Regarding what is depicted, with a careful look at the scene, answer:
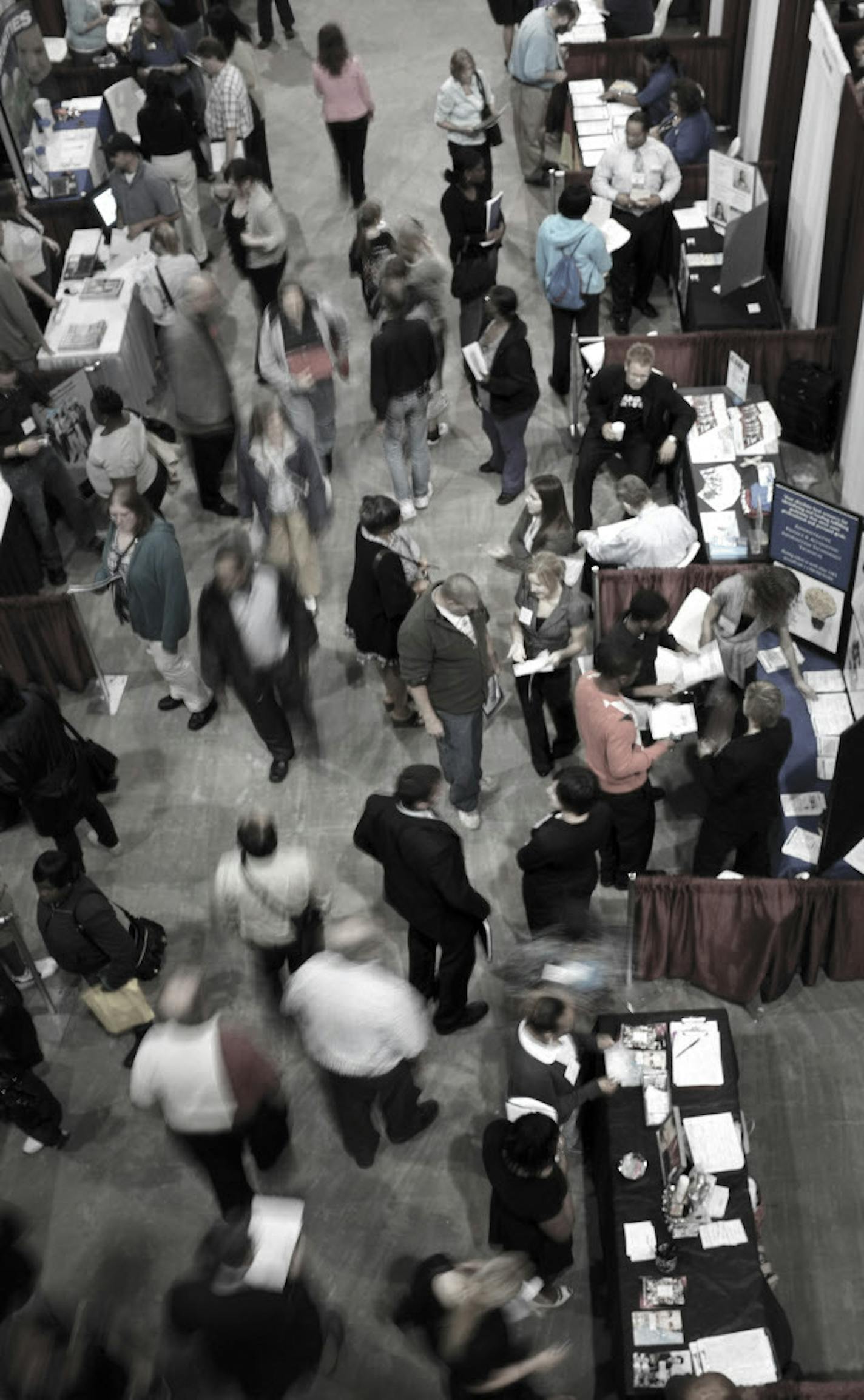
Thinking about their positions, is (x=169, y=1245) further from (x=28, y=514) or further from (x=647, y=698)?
(x=28, y=514)

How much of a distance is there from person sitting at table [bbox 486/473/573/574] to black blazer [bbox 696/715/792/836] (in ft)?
4.28

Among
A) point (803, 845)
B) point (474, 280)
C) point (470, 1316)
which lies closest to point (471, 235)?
point (474, 280)

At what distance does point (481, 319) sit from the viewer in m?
8.46

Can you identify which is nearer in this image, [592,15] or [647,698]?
[647,698]

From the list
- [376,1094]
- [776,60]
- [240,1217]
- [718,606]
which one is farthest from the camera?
[776,60]

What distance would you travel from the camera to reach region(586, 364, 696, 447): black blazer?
7.47 meters

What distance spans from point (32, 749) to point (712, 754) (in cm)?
286

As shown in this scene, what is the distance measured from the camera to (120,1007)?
5988mm

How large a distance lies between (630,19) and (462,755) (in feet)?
25.6

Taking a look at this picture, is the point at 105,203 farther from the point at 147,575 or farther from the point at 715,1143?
the point at 715,1143

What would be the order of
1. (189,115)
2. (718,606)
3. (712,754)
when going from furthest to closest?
1. (189,115)
2. (718,606)
3. (712,754)

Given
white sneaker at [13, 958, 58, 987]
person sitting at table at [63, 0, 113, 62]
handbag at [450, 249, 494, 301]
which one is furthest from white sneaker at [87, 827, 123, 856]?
person sitting at table at [63, 0, 113, 62]

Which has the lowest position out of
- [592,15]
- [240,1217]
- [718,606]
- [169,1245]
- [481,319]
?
[169,1245]

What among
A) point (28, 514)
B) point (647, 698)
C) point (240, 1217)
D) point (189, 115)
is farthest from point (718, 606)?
point (189, 115)
